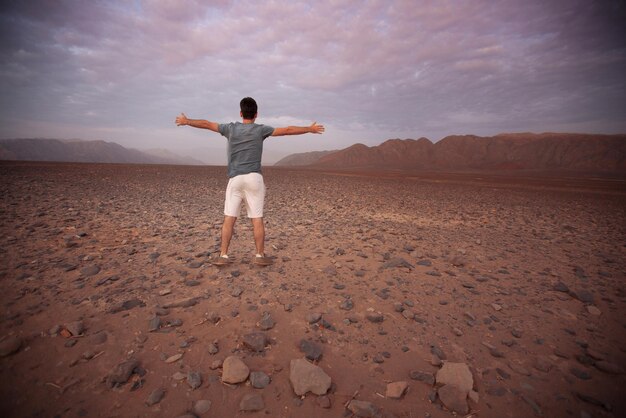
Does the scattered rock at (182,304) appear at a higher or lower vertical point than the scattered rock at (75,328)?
lower

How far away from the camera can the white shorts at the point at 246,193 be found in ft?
14.5

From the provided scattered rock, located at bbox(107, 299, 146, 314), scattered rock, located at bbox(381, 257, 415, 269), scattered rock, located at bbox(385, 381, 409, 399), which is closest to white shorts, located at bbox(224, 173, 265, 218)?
scattered rock, located at bbox(107, 299, 146, 314)

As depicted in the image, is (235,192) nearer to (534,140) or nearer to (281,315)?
(281,315)

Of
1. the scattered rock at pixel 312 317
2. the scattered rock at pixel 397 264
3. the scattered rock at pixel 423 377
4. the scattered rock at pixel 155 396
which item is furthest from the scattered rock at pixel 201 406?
the scattered rock at pixel 397 264

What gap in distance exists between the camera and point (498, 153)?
110 m

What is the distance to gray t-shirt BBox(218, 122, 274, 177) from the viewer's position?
438 centimetres

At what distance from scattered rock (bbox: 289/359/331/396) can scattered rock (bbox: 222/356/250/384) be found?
16.0 inches

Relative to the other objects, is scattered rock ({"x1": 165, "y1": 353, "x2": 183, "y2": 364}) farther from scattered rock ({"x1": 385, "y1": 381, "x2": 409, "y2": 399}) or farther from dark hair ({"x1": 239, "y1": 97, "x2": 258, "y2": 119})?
dark hair ({"x1": 239, "y1": 97, "x2": 258, "y2": 119})

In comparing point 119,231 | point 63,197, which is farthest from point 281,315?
point 63,197

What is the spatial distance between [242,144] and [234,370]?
3163 millimetres

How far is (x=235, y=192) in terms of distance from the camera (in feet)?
14.9

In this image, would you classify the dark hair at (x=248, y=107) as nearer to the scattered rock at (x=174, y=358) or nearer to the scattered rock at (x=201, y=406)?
the scattered rock at (x=174, y=358)

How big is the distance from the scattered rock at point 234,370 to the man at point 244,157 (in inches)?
87.1

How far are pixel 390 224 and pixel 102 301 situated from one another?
7.18m
